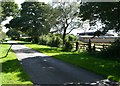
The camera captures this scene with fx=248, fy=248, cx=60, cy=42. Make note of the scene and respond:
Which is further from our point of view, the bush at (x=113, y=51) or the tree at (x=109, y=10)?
the bush at (x=113, y=51)

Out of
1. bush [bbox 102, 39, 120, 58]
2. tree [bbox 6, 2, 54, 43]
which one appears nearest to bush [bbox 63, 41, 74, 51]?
bush [bbox 102, 39, 120, 58]

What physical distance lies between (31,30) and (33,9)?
18.7 ft

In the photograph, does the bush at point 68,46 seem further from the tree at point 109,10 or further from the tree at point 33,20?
the tree at point 33,20

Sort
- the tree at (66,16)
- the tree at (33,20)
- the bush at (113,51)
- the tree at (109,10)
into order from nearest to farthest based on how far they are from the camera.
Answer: the tree at (109,10), the bush at (113,51), the tree at (66,16), the tree at (33,20)

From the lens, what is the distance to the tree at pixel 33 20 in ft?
209

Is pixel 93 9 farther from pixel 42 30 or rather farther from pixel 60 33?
pixel 42 30

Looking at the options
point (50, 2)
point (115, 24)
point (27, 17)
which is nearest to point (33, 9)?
point (27, 17)

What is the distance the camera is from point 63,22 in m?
50.3

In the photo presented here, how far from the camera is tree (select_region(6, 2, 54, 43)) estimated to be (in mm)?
63594

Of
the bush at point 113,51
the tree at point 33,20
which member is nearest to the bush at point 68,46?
the bush at point 113,51

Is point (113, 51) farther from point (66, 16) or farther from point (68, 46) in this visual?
point (66, 16)

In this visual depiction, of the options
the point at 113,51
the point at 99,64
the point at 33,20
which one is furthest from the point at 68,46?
the point at 33,20

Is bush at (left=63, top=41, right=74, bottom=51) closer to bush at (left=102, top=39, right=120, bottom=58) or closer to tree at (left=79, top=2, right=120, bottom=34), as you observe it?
bush at (left=102, top=39, right=120, bottom=58)

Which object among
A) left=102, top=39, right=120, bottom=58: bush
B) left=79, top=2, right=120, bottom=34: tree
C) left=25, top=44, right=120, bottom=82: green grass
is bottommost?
left=25, top=44, right=120, bottom=82: green grass
